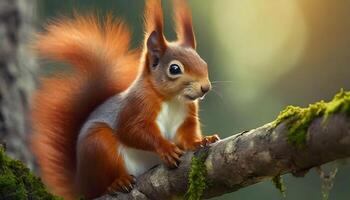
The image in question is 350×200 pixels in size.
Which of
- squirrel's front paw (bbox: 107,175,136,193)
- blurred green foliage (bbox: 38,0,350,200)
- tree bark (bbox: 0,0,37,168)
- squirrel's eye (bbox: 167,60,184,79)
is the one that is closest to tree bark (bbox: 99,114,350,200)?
squirrel's front paw (bbox: 107,175,136,193)

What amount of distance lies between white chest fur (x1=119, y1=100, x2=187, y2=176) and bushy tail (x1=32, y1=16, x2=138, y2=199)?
0.26 metres

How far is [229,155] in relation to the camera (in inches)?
77.7

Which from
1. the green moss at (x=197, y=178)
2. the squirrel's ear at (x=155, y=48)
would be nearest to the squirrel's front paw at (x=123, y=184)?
the green moss at (x=197, y=178)

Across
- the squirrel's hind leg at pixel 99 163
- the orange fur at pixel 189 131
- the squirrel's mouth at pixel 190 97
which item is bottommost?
the squirrel's hind leg at pixel 99 163

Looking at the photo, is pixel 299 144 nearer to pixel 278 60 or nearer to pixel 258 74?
pixel 258 74

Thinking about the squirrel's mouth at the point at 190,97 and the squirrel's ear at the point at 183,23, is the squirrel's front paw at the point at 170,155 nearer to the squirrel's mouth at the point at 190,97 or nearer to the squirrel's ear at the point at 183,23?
the squirrel's mouth at the point at 190,97

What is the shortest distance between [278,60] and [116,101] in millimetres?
5620

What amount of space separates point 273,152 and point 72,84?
1.18m

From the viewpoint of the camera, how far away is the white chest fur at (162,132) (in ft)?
8.30

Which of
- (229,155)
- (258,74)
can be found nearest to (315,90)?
(258,74)

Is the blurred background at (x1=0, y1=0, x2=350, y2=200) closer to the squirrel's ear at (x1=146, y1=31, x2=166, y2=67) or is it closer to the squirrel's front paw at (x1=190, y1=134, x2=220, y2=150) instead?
the squirrel's ear at (x1=146, y1=31, x2=166, y2=67)

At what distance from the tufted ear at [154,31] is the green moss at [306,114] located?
0.77m

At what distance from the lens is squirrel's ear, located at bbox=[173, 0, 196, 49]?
2.64 metres

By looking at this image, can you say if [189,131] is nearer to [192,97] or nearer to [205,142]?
[192,97]
